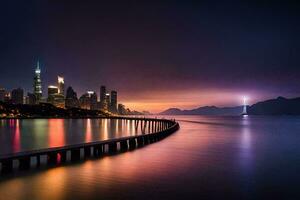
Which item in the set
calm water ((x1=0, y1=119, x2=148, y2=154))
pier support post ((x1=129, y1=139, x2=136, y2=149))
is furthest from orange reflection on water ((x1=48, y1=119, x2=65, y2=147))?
pier support post ((x1=129, y1=139, x2=136, y2=149))

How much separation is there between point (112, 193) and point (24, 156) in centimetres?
768

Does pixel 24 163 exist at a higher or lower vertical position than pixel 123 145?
higher

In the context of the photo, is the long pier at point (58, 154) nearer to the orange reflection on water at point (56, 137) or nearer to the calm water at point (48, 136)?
the calm water at point (48, 136)

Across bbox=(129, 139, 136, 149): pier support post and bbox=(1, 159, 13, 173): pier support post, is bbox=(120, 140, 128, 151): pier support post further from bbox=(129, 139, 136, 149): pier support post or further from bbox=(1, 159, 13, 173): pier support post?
bbox=(1, 159, 13, 173): pier support post

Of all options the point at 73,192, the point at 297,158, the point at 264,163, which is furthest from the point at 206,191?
the point at 297,158

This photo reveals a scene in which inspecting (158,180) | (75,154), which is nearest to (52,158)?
(75,154)

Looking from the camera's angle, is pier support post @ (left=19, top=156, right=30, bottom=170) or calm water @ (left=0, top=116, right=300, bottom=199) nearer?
calm water @ (left=0, top=116, right=300, bottom=199)

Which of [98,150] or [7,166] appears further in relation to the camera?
[98,150]

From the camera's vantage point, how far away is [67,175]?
18.7 m

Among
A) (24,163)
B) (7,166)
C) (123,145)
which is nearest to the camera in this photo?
(7,166)

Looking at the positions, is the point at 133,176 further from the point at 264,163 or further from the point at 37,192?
the point at 264,163

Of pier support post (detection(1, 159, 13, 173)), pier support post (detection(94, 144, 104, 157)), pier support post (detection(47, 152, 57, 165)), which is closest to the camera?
pier support post (detection(1, 159, 13, 173))

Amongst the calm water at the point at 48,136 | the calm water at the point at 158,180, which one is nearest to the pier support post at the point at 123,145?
the calm water at the point at 158,180

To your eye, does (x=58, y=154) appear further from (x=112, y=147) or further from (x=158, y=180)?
(x=158, y=180)
